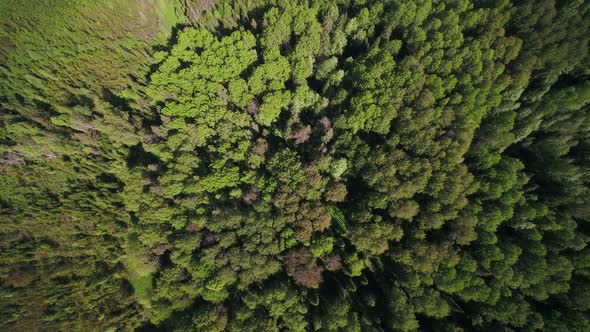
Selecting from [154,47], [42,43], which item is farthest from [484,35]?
[42,43]

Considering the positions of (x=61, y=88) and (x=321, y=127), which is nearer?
(x=321, y=127)

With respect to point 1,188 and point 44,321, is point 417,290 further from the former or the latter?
point 1,188

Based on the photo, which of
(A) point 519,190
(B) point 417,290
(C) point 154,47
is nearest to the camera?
(B) point 417,290

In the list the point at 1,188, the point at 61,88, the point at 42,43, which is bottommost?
the point at 1,188

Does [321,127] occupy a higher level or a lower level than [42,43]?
lower

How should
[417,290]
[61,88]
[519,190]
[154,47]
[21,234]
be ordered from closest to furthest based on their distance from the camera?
[417,290]
[519,190]
[21,234]
[61,88]
[154,47]

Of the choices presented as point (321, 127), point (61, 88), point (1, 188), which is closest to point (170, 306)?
point (1, 188)
